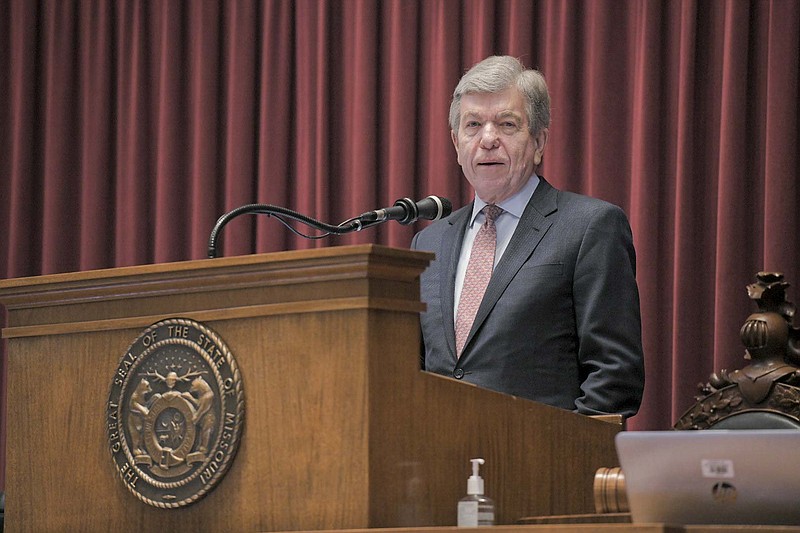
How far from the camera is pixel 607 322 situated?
2.74 m

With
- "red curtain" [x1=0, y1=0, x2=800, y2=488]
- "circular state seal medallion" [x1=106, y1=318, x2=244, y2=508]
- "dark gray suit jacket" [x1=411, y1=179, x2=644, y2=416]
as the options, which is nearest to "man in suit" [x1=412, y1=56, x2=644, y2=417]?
"dark gray suit jacket" [x1=411, y1=179, x2=644, y2=416]

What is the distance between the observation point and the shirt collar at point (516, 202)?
10.0 feet

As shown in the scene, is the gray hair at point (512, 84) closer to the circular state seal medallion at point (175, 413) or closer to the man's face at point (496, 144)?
the man's face at point (496, 144)

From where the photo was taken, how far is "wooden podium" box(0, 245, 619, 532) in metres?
1.86

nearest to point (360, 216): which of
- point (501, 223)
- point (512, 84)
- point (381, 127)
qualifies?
point (501, 223)

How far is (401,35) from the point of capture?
452 cm

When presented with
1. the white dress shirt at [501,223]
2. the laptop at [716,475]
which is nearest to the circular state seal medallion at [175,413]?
the laptop at [716,475]

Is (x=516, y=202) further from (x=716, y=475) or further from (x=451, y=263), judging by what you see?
(x=716, y=475)

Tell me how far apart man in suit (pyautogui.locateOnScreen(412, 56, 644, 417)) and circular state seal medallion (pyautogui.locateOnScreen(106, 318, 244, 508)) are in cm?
85

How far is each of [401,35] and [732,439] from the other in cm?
312

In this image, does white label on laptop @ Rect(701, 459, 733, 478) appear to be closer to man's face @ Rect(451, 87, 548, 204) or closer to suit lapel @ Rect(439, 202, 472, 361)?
suit lapel @ Rect(439, 202, 472, 361)

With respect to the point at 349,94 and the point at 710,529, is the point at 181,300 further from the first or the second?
the point at 349,94

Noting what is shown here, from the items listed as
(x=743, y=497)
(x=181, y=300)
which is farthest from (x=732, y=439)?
(x=181, y=300)

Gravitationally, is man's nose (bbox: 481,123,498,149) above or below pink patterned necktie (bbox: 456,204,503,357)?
above
